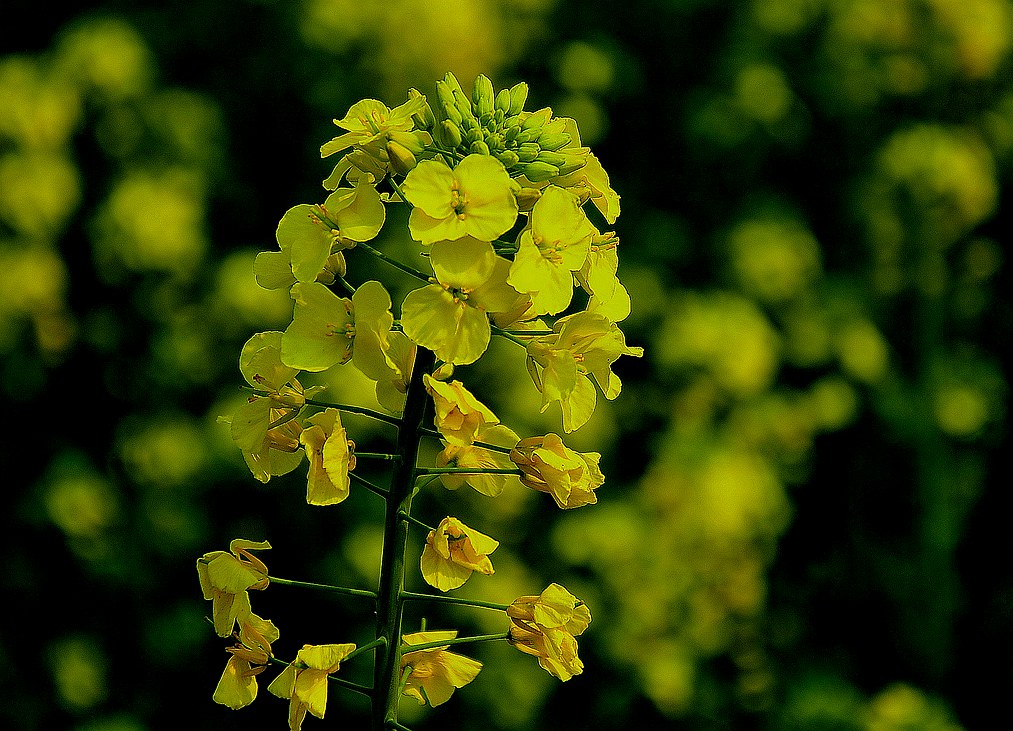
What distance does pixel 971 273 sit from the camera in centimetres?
454

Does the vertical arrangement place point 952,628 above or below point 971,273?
below

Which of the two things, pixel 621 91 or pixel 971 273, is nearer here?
pixel 621 91

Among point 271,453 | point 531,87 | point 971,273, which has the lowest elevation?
point 971,273

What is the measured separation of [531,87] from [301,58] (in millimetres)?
767

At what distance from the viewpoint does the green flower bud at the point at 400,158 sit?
38.2 inches

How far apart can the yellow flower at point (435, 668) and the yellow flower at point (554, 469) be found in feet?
0.53

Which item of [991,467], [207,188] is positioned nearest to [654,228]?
[207,188]

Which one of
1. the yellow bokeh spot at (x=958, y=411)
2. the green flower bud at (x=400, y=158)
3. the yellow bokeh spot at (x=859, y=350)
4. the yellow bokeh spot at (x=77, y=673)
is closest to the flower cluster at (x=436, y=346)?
the green flower bud at (x=400, y=158)

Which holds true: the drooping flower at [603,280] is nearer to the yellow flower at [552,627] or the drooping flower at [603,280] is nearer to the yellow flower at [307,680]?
the yellow flower at [552,627]

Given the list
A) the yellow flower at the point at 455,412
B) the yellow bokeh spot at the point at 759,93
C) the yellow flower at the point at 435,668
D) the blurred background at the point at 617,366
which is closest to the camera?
the yellow flower at the point at 455,412

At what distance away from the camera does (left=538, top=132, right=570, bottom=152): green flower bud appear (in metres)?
1.04

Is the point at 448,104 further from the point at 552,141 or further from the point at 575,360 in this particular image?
the point at 575,360

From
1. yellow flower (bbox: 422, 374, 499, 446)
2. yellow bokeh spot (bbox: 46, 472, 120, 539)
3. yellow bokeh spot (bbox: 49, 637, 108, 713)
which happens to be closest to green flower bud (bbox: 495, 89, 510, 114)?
yellow flower (bbox: 422, 374, 499, 446)

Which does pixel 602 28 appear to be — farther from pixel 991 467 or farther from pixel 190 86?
pixel 991 467
